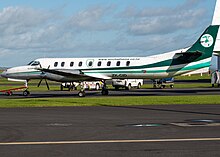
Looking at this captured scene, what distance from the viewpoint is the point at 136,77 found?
38375 mm

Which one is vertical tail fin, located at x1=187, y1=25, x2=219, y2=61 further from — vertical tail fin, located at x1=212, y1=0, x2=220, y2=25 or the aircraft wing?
the aircraft wing

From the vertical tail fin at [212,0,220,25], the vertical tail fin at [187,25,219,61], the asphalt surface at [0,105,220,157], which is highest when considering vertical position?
the vertical tail fin at [212,0,220,25]

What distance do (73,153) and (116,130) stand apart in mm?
4029

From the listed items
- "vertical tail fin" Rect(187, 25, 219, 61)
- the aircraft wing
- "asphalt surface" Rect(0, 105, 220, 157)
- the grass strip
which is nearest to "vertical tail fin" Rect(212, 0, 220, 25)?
"vertical tail fin" Rect(187, 25, 219, 61)

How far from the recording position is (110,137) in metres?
12.0

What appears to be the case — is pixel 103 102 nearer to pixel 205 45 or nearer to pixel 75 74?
pixel 75 74

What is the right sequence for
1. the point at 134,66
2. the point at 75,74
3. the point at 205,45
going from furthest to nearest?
1. the point at 134,66
2. the point at 75,74
3. the point at 205,45

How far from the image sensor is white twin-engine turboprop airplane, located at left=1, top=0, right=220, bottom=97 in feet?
122

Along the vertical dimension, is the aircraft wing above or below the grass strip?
above

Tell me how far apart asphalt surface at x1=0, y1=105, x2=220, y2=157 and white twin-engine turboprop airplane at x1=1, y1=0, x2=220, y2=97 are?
20289 mm

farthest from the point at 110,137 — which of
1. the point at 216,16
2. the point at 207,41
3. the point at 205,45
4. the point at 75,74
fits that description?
the point at 216,16

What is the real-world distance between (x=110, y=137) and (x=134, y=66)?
2620 centimetres

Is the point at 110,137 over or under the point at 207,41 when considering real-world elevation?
under

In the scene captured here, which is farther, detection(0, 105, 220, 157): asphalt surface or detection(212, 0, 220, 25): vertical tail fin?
detection(212, 0, 220, 25): vertical tail fin
